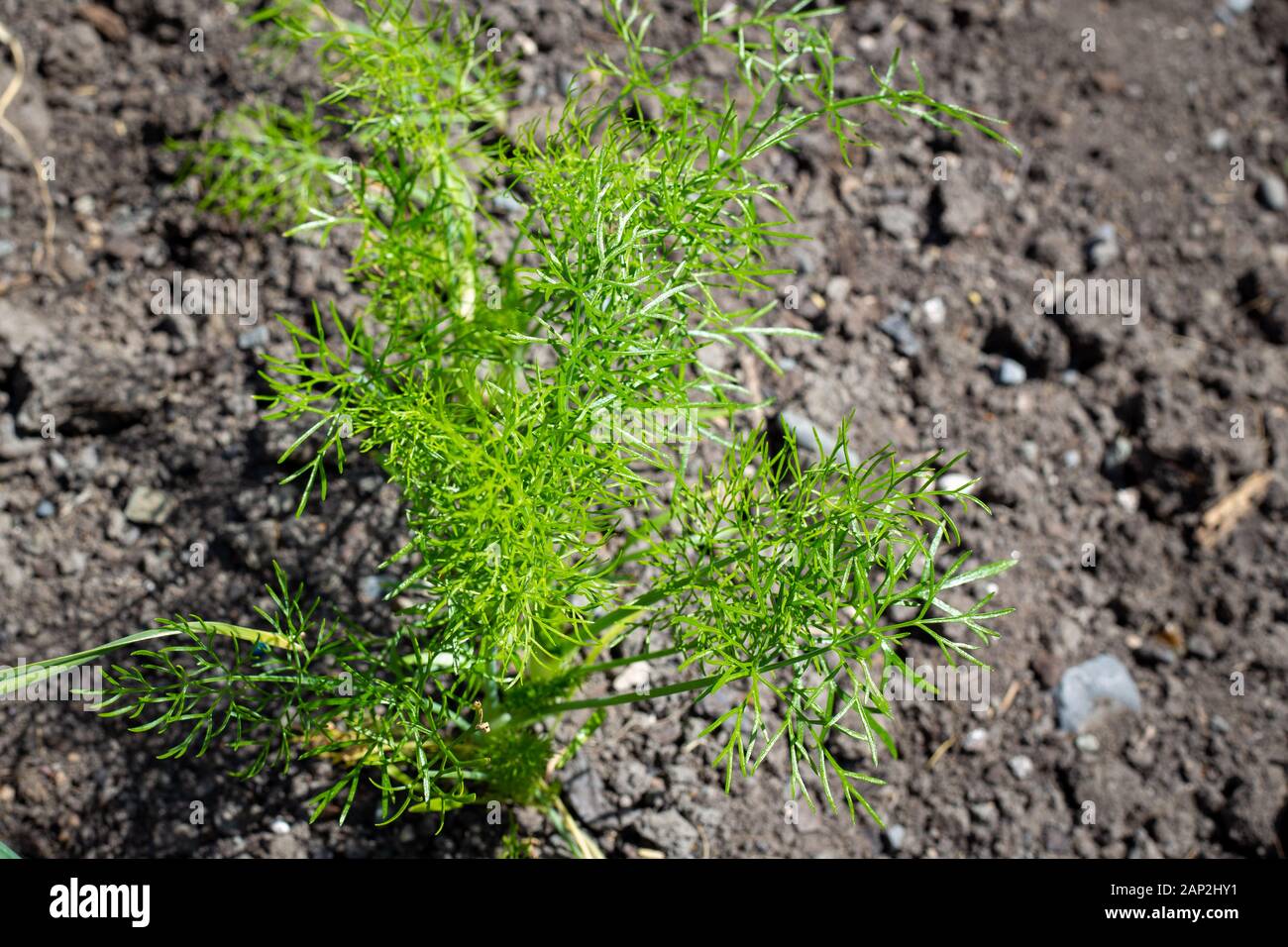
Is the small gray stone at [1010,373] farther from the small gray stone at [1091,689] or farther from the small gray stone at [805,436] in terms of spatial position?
the small gray stone at [1091,689]

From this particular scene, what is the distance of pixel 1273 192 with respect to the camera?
2953mm

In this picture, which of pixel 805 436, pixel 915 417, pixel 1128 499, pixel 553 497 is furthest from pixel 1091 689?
pixel 553 497

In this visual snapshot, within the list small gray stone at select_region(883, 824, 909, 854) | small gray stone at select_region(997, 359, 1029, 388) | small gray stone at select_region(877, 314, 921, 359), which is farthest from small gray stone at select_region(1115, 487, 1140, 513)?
small gray stone at select_region(883, 824, 909, 854)

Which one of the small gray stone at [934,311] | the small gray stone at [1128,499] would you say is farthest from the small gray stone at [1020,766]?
the small gray stone at [934,311]

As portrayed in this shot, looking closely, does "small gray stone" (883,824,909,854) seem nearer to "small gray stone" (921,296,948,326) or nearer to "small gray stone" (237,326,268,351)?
"small gray stone" (921,296,948,326)

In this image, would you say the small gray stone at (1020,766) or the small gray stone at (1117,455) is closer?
the small gray stone at (1020,766)

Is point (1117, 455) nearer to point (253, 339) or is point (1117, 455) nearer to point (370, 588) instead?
point (370, 588)

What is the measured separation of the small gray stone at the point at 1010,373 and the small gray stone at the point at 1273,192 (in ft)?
3.13

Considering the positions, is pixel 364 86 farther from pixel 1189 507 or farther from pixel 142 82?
pixel 1189 507

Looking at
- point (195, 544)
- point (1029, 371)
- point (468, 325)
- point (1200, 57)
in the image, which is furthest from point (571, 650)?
point (1200, 57)

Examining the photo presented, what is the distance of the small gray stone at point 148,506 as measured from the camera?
2242mm

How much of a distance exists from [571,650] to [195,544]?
2.82 ft

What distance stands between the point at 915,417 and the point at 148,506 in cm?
170

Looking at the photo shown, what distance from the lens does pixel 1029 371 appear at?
266 cm
